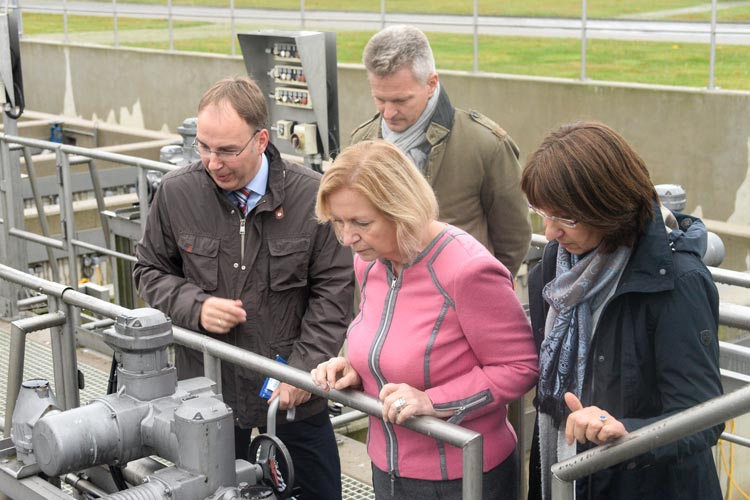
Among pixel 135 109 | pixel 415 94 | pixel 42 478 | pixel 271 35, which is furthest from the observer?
pixel 135 109

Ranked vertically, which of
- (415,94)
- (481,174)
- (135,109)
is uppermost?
(415,94)

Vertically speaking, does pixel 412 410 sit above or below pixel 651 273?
below

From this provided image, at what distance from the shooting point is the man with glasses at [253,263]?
3.22 m

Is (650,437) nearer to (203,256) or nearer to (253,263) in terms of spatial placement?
(253,263)

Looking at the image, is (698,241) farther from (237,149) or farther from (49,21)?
(49,21)

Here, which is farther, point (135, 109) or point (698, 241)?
point (135, 109)

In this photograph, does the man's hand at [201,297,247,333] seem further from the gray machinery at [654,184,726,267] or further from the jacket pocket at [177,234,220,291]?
the gray machinery at [654,184,726,267]

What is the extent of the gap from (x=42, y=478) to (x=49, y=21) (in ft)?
85.7

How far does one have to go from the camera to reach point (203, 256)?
129 inches

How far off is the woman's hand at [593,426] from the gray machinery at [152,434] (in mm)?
738

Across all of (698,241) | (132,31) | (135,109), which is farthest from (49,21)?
(698,241)

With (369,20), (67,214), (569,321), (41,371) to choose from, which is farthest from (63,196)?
(369,20)

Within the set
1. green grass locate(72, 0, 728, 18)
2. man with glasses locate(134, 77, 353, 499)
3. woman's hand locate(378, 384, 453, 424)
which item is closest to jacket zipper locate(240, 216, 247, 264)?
man with glasses locate(134, 77, 353, 499)

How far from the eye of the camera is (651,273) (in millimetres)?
2174
